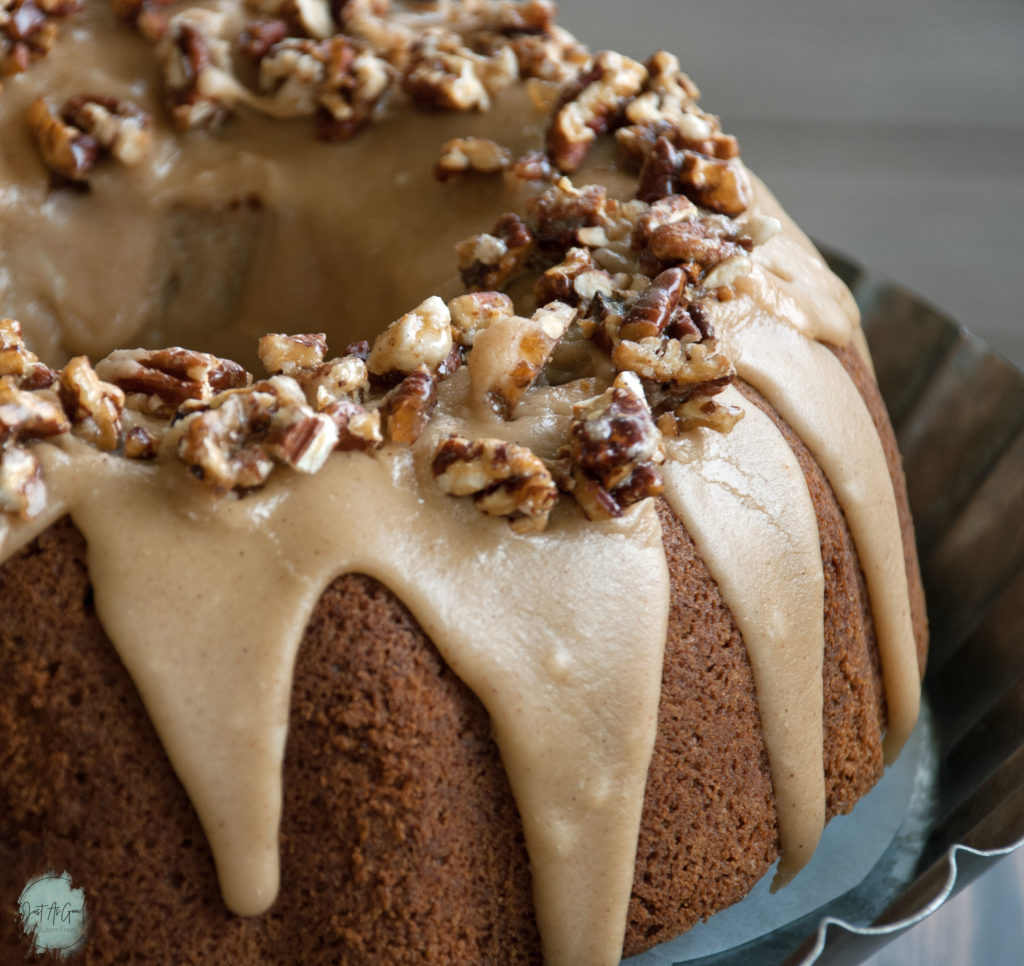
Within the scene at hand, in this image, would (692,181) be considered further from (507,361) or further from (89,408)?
(89,408)

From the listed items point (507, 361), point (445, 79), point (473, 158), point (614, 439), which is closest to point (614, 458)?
point (614, 439)

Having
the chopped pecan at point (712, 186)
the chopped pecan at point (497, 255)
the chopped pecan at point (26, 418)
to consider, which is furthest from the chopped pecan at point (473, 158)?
the chopped pecan at point (26, 418)

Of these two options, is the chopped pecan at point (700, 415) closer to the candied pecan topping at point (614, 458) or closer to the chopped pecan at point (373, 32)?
A: the candied pecan topping at point (614, 458)

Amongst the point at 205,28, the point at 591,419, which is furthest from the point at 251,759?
the point at 205,28

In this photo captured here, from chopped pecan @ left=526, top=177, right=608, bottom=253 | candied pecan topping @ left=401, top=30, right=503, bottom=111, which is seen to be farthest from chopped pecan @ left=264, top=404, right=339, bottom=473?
candied pecan topping @ left=401, top=30, right=503, bottom=111

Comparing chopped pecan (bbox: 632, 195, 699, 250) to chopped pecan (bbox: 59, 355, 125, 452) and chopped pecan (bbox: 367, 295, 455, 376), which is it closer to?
chopped pecan (bbox: 367, 295, 455, 376)

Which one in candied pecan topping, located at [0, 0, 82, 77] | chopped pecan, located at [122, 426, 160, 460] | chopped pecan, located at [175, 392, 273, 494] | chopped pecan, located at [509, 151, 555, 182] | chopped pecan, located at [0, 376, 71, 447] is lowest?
candied pecan topping, located at [0, 0, 82, 77]
